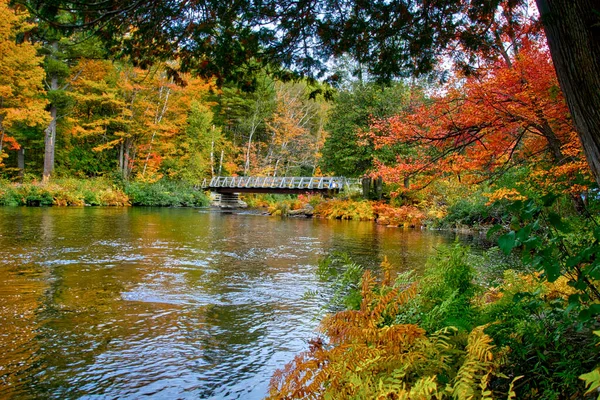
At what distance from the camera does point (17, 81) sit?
82.6ft

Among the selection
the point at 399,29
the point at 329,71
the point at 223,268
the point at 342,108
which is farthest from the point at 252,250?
the point at 342,108

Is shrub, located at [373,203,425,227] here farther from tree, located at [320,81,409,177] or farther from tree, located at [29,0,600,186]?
tree, located at [29,0,600,186]

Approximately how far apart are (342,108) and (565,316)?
27.0 metres

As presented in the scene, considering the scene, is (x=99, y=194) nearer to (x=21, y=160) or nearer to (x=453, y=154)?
(x=21, y=160)

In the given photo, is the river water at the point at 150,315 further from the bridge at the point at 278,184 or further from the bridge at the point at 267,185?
the bridge at the point at 267,185

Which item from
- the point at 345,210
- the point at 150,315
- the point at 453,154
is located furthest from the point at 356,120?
the point at 150,315

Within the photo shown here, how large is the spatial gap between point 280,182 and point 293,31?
31.6 metres

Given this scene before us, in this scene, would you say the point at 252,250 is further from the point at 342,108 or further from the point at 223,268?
the point at 342,108

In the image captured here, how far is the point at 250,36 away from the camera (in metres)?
5.23

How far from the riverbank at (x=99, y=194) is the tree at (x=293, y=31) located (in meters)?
23.8

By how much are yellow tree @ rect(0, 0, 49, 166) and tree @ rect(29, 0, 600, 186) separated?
22.5 metres

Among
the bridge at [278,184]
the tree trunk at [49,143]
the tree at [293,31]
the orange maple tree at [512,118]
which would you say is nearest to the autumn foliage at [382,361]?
the tree at [293,31]

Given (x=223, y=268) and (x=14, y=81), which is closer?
(x=223, y=268)

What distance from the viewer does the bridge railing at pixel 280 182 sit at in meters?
30.4
